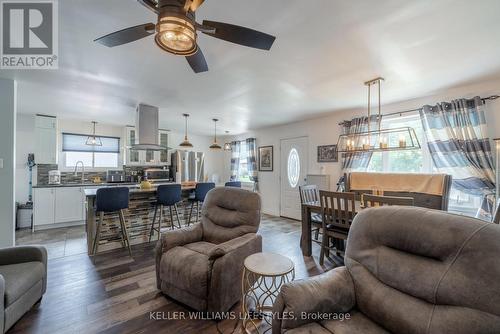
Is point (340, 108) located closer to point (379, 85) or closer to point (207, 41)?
point (379, 85)

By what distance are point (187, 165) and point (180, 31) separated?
5482 mm

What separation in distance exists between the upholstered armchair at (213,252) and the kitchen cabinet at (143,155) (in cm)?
368

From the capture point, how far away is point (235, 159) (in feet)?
23.8

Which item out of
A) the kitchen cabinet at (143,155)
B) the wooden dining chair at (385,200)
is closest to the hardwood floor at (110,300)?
the wooden dining chair at (385,200)

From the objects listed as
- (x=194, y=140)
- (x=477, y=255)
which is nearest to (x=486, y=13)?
(x=477, y=255)

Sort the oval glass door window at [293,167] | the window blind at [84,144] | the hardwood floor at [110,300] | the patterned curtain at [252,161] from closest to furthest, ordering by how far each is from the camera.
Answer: the hardwood floor at [110,300]
the window blind at [84,144]
the oval glass door window at [293,167]
the patterned curtain at [252,161]

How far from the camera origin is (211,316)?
1.82m

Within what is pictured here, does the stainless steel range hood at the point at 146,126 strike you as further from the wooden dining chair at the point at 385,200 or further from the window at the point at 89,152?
the wooden dining chair at the point at 385,200

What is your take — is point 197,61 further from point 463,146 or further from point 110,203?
point 463,146

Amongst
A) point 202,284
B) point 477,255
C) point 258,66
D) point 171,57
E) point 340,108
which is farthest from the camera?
point 340,108

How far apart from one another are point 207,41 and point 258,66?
2.24ft

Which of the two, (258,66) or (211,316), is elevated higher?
(258,66)

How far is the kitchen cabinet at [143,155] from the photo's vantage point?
5.73 m

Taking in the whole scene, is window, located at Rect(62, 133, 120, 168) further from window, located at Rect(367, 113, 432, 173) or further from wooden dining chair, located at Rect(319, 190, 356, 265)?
window, located at Rect(367, 113, 432, 173)
